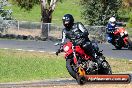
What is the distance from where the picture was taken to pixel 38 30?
1570 inches

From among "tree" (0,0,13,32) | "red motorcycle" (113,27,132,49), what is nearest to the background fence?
"tree" (0,0,13,32)

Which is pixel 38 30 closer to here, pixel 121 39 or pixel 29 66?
pixel 121 39

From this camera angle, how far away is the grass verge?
68.2ft

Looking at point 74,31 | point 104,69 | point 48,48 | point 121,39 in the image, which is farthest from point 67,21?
point 48,48

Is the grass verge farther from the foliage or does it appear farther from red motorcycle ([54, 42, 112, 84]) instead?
the foliage

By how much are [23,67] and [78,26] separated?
884 centimetres

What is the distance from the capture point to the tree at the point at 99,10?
131ft

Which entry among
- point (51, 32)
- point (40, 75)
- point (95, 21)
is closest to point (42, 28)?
point (51, 32)

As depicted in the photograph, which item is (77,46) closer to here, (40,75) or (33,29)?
(40,75)

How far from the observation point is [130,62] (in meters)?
24.1

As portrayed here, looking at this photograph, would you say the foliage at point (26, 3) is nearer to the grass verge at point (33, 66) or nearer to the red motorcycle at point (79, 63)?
the grass verge at point (33, 66)

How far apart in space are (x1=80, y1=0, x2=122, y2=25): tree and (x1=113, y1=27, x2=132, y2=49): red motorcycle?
10199 millimetres

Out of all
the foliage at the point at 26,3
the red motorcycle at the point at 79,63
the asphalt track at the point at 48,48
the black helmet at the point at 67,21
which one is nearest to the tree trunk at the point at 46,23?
the asphalt track at the point at 48,48

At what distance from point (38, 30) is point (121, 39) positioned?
12034 millimetres
